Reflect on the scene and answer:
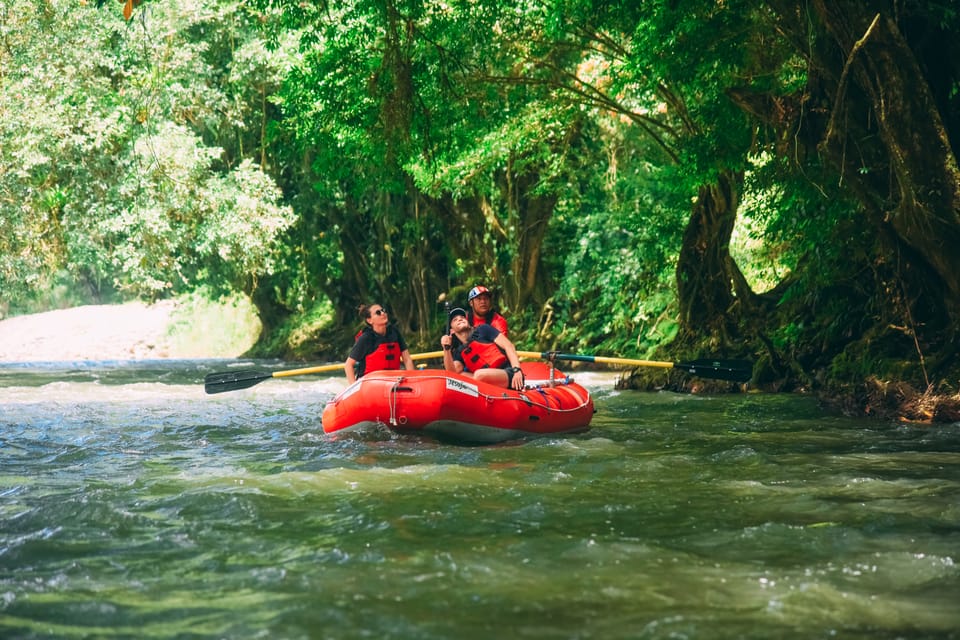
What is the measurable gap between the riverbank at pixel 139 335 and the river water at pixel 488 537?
24676 millimetres

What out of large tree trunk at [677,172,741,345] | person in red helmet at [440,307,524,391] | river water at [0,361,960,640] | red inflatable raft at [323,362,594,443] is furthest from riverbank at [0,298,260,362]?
river water at [0,361,960,640]

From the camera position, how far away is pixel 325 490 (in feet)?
20.2

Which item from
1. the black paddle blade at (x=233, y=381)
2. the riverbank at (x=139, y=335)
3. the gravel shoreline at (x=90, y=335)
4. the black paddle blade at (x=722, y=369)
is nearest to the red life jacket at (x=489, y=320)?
the black paddle blade at (x=722, y=369)

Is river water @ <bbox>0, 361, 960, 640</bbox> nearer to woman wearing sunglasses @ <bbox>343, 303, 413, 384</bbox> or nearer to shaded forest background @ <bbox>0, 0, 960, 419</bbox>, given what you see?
woman wearing sunglasses @ <bbox>343, 303, 413, 384</bbox>

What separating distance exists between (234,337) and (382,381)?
87.5 ft

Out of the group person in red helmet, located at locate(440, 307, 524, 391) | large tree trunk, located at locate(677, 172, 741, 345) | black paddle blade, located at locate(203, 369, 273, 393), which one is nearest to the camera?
person in red helmet, located at locate(440, 307, 524, 391)

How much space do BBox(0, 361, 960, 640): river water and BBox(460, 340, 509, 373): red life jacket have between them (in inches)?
38.7

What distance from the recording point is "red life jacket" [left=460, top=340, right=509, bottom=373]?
9289mm

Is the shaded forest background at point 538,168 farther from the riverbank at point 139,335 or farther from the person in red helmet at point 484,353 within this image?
the riverbank at point 139,335

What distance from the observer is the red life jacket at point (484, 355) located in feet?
30.5

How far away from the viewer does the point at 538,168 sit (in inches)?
714

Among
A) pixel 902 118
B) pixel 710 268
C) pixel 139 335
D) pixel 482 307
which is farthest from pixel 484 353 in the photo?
pixel 139 335

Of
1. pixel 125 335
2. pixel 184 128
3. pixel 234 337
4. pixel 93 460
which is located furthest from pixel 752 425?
pixel 125 335

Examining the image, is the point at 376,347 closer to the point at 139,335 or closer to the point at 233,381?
the point at 233,381
